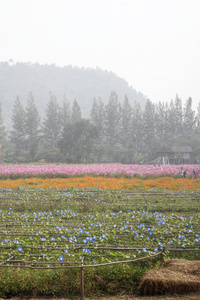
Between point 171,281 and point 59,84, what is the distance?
408 feet

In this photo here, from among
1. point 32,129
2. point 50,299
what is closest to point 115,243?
point 50,299

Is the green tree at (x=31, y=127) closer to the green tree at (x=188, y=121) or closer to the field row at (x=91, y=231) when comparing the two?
the green tree at (x=188, y=121)

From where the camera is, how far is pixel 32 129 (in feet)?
149

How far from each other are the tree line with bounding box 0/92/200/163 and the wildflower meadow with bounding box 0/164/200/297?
23340 millimetres

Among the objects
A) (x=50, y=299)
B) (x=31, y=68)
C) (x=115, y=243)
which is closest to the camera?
(x=50, y=299)

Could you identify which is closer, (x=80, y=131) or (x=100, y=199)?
(x=100, y=199)

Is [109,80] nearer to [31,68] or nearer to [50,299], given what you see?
[31,68]

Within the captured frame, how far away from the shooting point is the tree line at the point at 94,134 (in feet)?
116

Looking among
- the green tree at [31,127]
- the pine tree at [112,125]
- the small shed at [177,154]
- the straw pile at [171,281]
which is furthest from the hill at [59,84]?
the straw pile at [171,281]

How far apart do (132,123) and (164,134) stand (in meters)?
6.47

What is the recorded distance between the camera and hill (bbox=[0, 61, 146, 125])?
10700cm

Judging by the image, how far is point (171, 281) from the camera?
12.5 ft

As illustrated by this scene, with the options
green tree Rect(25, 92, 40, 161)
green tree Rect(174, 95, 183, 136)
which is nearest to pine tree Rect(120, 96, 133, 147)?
green tree Rect(174, 95, 183, 136)

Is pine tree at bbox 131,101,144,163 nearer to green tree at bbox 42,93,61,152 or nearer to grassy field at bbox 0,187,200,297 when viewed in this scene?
green tree at bbox 42,93,61,152
